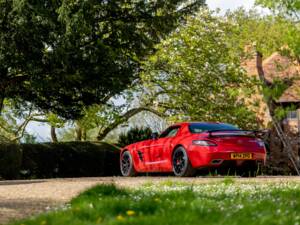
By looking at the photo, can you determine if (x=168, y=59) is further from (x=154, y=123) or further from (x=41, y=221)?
(x=41, y=221)

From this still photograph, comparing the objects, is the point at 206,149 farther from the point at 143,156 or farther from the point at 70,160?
the point at 70,160

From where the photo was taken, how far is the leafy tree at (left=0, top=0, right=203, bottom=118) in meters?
16.9

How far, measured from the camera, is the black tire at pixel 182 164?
14928 millimetres

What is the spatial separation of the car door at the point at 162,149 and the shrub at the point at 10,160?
4614 mm

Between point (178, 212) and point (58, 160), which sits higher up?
point (58, 160)

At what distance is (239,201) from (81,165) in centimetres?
1434

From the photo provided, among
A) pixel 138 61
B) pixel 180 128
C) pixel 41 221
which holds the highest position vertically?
pixel 138 61

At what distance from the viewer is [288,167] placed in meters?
20.3

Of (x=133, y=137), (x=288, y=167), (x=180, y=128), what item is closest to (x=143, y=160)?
(x=180, y=128)

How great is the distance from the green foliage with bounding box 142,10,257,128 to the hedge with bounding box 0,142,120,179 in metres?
6.22

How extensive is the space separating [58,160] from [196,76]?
367 inches

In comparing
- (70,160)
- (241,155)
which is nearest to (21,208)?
(241,155)

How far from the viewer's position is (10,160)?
18.8m

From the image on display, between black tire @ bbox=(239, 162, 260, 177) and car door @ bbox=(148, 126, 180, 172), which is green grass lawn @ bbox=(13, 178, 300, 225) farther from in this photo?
car door @ bbox=(148, 126, 180, 172)
